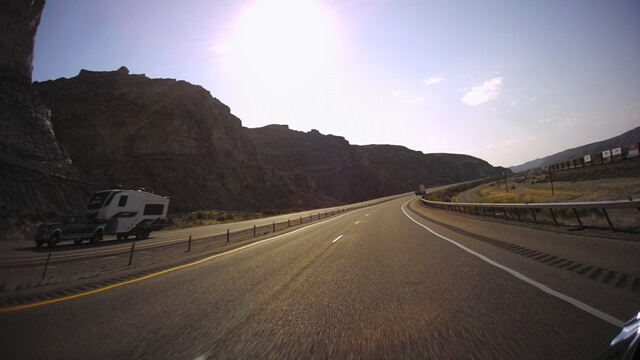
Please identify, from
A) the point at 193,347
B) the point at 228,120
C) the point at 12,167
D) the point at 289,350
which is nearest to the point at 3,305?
the point at 193,347

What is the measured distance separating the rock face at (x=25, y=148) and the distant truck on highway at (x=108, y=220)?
31.7ft

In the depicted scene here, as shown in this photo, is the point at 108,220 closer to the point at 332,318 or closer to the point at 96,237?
the point at 96,237

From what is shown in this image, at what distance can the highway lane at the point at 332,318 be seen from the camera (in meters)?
3.17

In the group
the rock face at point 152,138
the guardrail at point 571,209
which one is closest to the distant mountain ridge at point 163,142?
the rock face at point 152,138

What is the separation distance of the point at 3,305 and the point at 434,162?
652 ft

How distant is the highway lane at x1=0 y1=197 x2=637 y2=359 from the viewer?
3172 mm

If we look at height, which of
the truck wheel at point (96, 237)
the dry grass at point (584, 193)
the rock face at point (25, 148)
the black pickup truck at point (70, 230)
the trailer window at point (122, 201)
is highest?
the rock face at point (25, 148)

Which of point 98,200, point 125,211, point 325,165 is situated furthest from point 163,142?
point 325,165

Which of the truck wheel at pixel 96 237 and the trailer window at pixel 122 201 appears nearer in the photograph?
the truck wheel at pixel 96 237

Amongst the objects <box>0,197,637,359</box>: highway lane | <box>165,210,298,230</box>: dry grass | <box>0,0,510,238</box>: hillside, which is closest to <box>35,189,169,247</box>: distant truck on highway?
<box>0,0,510,238</box>: hillside

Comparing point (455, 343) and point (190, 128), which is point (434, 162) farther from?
point (455, 343)

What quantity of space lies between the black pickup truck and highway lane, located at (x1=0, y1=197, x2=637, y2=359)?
17172 mm

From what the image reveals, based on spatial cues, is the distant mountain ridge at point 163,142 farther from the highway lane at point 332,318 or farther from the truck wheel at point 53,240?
the highway lane at point 332,318

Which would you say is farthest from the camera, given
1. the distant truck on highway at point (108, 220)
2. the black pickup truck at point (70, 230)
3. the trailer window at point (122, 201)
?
the trailer window at point (122, 201)
